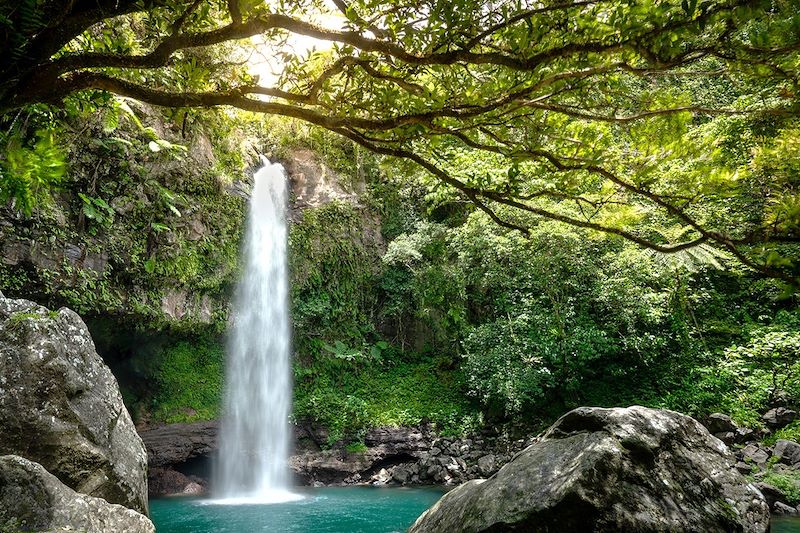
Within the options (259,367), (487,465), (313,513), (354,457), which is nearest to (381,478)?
(354,457)

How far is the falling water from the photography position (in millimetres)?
12742

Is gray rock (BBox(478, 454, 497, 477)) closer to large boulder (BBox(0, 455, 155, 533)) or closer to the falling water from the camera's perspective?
the falling water

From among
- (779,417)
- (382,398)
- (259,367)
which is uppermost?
(259,367)

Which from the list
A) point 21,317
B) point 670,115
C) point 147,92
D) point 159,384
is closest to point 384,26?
point 147,92

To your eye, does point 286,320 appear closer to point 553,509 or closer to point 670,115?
point 553,509

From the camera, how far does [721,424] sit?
32.8ft

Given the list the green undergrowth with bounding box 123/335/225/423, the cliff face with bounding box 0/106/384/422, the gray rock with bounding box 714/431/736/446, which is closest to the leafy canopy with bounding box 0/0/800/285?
the cliff face with bounding box 0/106/384/422

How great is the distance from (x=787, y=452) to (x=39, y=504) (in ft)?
37.2

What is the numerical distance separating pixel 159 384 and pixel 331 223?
687cm

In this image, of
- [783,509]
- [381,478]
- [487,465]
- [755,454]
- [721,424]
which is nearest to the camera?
[783,509]

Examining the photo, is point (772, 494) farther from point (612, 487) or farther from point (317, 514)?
point (317, 514)

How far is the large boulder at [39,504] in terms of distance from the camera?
2.92 meters

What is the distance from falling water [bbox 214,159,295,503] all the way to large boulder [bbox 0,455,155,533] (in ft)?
31.4

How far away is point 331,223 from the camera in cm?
1554
